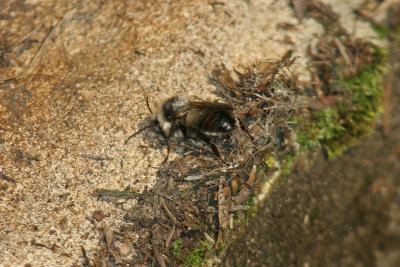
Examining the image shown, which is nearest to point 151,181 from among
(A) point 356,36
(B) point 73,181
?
(B) point 73,181

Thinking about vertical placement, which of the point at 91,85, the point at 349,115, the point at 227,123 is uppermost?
the point at 91,85

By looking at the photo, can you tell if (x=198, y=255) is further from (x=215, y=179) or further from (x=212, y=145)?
(x=212, y=145)

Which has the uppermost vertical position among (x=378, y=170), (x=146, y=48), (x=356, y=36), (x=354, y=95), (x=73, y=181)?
(x=146, y=48)

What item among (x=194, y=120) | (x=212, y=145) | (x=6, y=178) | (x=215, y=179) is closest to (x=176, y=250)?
(x=215, y=179)

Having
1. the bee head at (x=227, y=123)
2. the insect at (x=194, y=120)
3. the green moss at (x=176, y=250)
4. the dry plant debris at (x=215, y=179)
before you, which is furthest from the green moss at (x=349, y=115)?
the green moss at (x=176, y=250)

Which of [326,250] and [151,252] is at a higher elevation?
[151,252]

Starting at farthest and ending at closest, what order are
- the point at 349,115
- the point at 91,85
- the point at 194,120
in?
1. the point at 349,115
2. the point at 91,85
3. the point at 194,120

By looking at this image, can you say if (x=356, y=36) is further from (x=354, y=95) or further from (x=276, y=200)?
(x=276, y=200)

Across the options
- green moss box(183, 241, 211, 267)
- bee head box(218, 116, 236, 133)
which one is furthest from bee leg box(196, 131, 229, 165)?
green moss box(183, 241, 211, 267)
